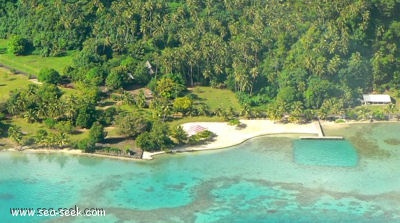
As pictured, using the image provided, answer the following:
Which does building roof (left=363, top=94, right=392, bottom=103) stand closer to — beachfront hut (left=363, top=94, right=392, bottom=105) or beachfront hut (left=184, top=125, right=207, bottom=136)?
beachfront hut (left=363, top=94, right=392, bottom=105)

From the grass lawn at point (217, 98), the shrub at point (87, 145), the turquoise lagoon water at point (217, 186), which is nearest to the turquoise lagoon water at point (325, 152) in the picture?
the turquoise lagoon water at point (217, 186)

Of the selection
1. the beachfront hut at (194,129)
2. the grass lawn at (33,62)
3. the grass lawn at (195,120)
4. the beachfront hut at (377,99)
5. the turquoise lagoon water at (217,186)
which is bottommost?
the turquoise lagoon water at (217,186)

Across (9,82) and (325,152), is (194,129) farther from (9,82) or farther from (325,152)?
(9,82)

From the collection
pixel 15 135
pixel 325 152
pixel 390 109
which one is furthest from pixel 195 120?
pixel 390 109

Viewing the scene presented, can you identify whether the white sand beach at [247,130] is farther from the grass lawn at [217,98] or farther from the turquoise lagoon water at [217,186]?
the grass lawn at [217,98]

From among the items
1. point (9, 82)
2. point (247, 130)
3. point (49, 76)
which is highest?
point (49, 76)

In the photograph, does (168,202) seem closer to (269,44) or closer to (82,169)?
(82,169)
